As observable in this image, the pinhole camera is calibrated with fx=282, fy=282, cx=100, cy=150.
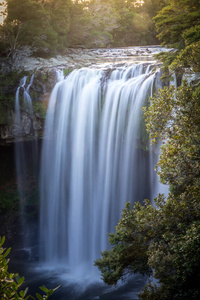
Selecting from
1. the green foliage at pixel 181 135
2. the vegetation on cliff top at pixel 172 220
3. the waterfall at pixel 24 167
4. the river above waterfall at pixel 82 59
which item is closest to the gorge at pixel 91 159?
the waterfall at pixel 24 167

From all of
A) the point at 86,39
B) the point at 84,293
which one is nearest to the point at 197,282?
the point at 84,293

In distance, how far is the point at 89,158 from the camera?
18.2 meters

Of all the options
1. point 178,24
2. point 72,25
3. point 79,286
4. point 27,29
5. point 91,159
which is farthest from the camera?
point 72,25

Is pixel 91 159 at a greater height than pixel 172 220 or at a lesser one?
greater

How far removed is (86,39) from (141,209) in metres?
27.2

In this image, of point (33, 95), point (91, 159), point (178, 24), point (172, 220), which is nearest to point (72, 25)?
point (33, 95)

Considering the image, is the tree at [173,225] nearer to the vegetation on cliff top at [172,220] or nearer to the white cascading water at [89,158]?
the vegetation on cliff top at [172,220]

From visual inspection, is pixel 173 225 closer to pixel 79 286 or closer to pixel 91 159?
pixel 79 286

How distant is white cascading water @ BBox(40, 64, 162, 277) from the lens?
17.0 meters

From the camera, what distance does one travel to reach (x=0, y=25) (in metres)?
22.2

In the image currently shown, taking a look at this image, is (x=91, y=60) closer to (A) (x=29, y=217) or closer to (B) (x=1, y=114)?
(B) (x=1, y=114)

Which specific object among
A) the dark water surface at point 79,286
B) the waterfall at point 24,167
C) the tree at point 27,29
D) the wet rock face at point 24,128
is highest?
the tree at point 27,29

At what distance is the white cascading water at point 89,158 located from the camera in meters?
17.0

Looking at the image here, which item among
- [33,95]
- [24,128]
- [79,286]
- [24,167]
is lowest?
[79,286]
